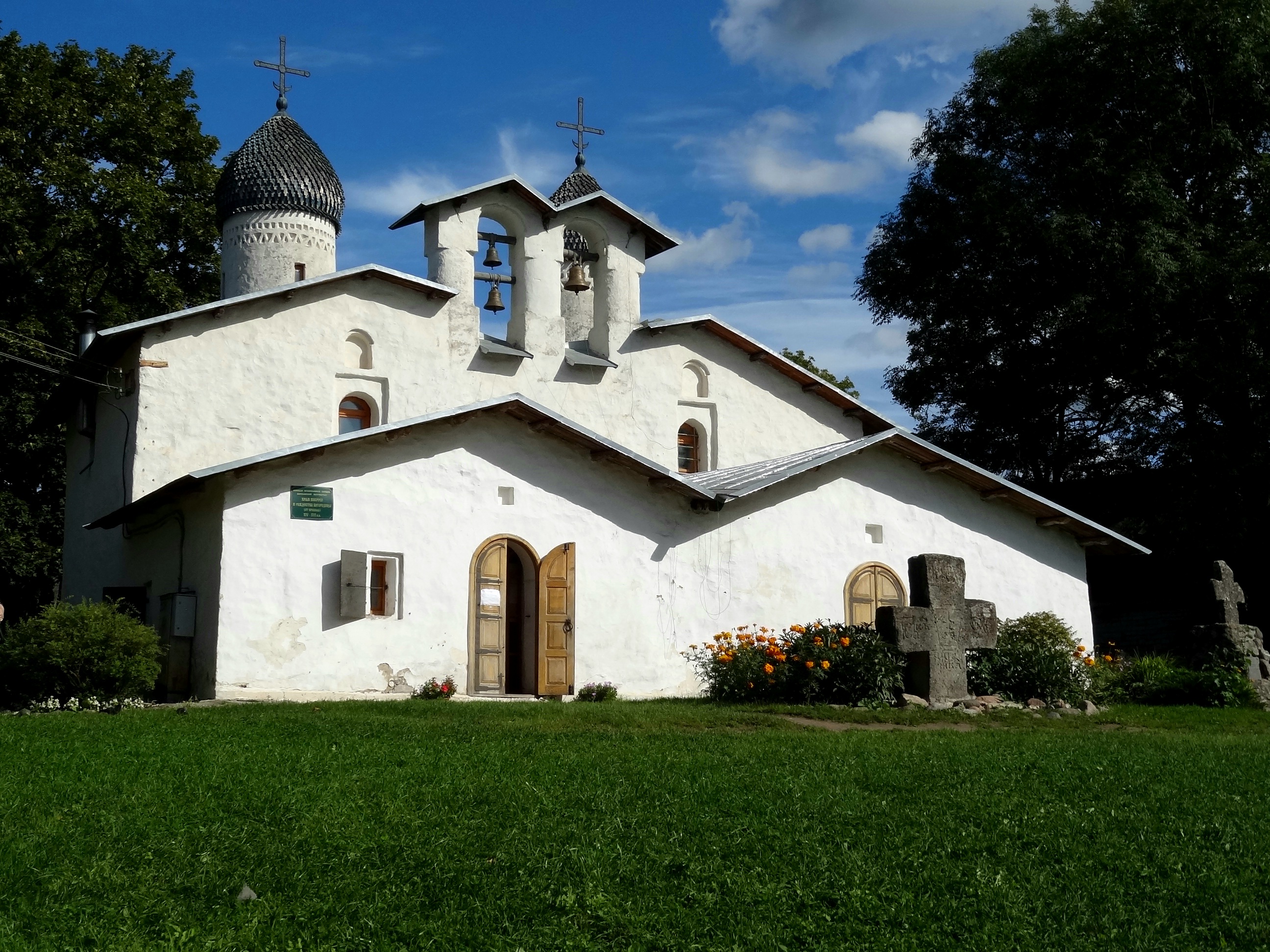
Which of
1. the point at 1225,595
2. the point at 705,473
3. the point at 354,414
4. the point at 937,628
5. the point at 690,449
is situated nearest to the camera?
the point at 937,628

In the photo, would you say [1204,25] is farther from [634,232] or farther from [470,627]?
[470,627]

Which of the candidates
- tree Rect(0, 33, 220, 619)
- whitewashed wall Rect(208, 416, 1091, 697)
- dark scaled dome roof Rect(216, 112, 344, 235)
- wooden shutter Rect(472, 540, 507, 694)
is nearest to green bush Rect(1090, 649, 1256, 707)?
whitewashed wall Rect(208, 416, 1091, 697)

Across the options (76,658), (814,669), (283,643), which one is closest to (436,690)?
(283,643)

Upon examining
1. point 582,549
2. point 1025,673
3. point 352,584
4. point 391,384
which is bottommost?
point 1025,673

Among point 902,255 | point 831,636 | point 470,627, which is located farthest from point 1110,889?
point 902,255

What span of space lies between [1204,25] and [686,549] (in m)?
15.4

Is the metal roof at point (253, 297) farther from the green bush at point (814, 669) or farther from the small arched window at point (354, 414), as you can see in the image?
the green bush at point (814, 669)

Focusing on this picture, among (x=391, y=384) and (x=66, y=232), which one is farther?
(x=66, y=232)

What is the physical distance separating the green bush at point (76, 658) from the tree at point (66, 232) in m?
12.9

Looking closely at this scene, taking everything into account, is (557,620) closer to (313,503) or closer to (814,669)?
(313,503)

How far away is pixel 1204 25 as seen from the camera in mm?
24953

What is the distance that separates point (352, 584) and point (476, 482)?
7.16 feet

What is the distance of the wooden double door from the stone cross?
4297 mm

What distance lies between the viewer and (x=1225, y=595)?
58.6 feet
